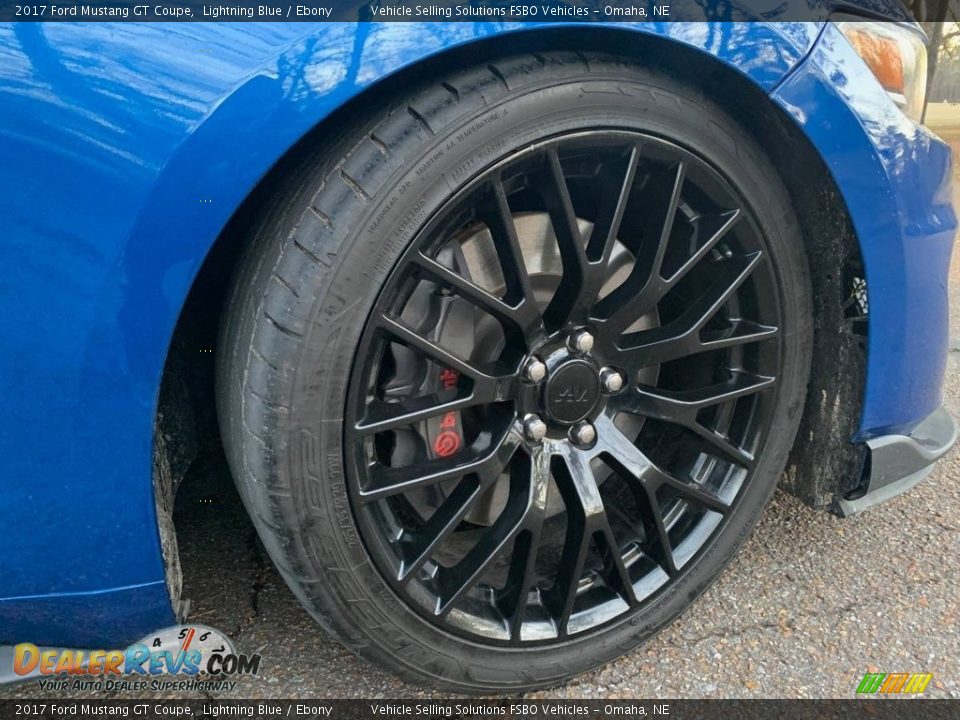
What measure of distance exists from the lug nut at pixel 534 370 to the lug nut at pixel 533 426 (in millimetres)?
82

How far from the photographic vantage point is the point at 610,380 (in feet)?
4.86

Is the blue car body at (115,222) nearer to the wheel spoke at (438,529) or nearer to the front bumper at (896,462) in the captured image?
the wheel spoke at (438,529)

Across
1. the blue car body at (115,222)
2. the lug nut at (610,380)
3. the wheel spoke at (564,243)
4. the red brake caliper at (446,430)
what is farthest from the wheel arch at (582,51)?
the lug nut at (610,380)

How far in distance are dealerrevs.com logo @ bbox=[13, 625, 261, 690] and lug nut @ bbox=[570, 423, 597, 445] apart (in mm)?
864

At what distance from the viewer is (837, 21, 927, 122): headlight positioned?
5.16 feet

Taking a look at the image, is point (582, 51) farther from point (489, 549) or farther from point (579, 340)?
point (489, 549)

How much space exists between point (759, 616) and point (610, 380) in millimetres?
811

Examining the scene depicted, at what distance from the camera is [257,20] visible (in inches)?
42.0

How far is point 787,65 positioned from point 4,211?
4.58 feet

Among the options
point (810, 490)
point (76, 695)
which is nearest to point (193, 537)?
point (76, 695)

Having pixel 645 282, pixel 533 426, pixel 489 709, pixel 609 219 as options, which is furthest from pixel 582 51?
pixel 489 709

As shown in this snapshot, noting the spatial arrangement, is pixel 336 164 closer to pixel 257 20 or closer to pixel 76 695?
pixel 257 20

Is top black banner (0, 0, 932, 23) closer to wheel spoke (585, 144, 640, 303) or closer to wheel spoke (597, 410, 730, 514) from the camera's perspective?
wheel spoke (585, 144, 640, 303)

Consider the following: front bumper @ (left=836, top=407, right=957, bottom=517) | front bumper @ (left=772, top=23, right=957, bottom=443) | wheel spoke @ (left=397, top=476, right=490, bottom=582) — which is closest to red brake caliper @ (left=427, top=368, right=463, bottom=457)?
wheel spoke @ (left=397, top=476, right=490, bottom=582)
